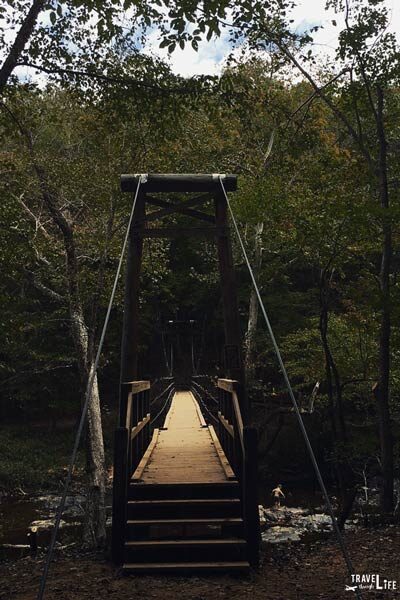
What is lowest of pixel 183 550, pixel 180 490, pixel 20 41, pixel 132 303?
pixel 183 550

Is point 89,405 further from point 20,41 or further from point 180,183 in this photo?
point 20,41

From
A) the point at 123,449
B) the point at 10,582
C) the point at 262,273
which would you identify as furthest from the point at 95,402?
the point at 262,273

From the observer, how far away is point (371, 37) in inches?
309

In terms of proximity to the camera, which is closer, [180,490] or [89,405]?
[180,490]

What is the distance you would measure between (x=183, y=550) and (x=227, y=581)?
372 millimetres

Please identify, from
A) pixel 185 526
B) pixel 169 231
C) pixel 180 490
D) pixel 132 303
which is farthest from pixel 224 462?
pixel 169 231

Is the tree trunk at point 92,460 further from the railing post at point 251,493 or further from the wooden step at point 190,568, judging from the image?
the railing post at point 251,493

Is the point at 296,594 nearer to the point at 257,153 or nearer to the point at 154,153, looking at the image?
the point at 154,153

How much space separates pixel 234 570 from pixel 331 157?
307 inches

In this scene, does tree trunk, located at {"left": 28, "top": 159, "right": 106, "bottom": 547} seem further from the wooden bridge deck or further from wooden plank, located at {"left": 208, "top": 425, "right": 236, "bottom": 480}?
wooden plank, located at {"left": 208, "top": 425, "right": 236, "bottom": 480}

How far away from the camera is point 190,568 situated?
366cm

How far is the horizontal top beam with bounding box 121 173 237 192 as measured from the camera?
6.07 m

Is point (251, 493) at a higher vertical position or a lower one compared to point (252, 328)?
lower

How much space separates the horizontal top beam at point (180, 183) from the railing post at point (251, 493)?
328 cm
